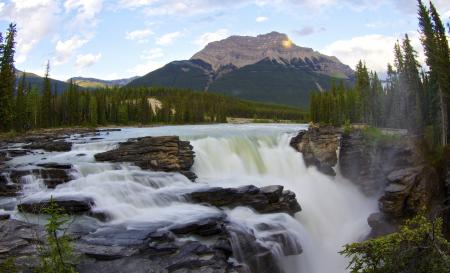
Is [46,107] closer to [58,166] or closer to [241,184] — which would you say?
[58,166]

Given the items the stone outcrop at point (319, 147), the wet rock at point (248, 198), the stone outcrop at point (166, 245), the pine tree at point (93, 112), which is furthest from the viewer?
the pine tree at point (93, 112)

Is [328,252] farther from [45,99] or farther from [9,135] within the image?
[45,99]

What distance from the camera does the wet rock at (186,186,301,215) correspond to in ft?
82.0

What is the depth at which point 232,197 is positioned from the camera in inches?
1006

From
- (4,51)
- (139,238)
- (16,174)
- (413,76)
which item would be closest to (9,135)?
(4,51)

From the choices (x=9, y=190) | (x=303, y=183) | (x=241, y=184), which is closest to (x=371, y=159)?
(x=303, y=183)

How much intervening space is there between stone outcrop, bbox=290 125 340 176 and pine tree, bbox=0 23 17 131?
155 ft

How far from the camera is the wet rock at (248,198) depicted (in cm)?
2500

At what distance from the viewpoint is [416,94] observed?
199ft

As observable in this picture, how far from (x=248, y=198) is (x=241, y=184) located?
20.0 ft

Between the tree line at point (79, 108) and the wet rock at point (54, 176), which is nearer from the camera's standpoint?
the wet rock at point (54, 176)

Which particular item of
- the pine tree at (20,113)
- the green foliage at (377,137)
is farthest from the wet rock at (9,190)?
the pine tree at (20,113)

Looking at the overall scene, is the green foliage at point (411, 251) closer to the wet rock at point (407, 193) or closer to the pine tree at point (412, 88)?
the wet rock at point (407, 193)

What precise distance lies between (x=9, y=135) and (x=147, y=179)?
159ft
